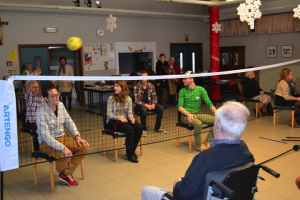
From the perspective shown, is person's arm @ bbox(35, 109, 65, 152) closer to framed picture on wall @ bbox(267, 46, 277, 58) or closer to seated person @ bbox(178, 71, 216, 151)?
seated person @ bbox(178, 71, 216, 151)

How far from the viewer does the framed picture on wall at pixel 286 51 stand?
38.0ft

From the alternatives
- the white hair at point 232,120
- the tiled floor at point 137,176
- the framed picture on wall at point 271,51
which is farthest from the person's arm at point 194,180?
the framed picture on wall at point 271,51

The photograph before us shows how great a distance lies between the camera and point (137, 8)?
11.3 m

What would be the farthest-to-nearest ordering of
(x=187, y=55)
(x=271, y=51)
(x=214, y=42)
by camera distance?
(x=187, y=55) < (x=271, y=51) < (x=214, y=42)

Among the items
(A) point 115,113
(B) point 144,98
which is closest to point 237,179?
(A) point 115,113

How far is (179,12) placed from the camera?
12641 millimetres

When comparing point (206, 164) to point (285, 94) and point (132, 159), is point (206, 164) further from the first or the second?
point (285, 94)

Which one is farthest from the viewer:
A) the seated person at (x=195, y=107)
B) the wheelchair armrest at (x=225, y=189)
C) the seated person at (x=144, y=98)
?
the seated person at (x=144, y=98)

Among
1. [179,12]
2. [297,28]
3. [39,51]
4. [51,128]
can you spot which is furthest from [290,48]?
[51,128]

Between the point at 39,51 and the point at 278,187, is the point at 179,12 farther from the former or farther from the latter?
the point at 278,187

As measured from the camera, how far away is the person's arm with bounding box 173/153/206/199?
2344 mm

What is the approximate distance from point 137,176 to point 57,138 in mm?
1235

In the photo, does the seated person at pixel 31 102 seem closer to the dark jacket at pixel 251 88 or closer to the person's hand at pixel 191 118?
the person's hand at pixel 191 118

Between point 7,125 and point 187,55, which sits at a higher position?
point 187,55
